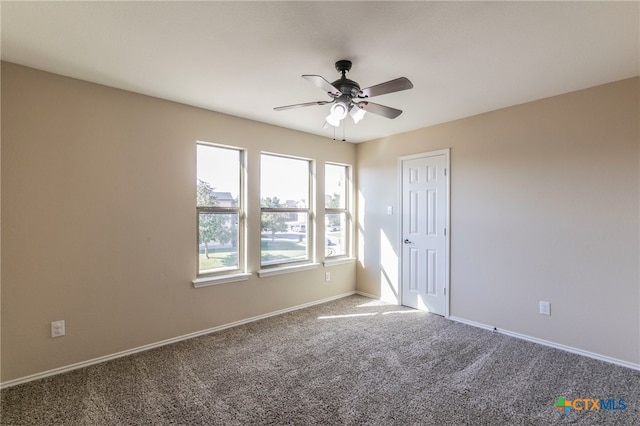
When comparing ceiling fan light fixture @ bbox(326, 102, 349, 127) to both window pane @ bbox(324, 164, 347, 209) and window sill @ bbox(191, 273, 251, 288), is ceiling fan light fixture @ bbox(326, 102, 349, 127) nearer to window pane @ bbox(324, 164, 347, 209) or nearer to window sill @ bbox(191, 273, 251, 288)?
window sill @ bbox(191, 273, 251, 288)

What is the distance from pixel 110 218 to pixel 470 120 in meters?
3.96

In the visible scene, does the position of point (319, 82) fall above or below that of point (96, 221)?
above

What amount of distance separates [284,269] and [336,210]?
1.34 m

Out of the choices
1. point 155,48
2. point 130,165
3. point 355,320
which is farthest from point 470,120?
point 130,165

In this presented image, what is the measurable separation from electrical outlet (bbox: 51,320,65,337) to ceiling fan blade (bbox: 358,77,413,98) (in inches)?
120

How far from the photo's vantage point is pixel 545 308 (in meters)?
3.14

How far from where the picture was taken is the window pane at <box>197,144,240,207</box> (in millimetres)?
3502

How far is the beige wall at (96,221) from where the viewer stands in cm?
241

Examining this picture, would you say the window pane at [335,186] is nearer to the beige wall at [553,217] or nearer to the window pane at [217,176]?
the beige wall at [553,217]

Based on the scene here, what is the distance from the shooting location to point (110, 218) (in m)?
2.83

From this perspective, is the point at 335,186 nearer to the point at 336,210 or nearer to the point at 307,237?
the point at 336,210

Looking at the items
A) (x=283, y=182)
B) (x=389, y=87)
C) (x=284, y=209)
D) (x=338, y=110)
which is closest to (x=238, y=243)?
(x=284, y=209)

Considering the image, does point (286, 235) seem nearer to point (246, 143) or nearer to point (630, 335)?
point (246, 143)

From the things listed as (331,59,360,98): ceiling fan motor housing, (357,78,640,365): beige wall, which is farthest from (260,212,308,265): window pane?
(331,59,360,98): ceiling fan motor housing
